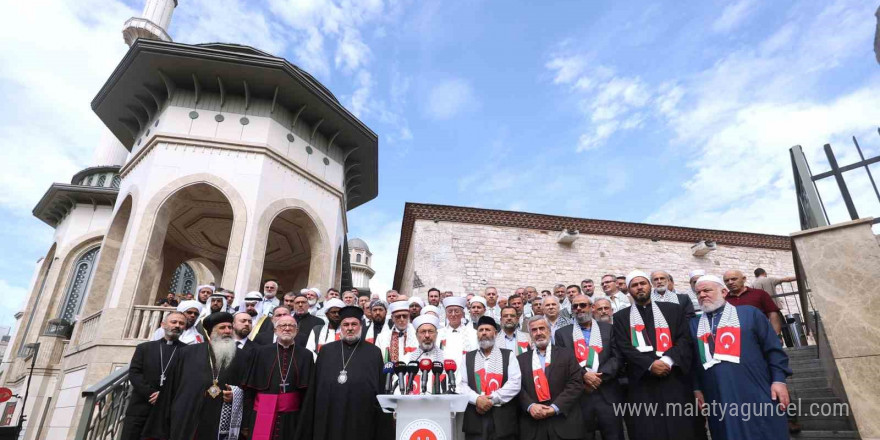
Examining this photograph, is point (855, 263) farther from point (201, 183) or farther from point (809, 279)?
point (201, 183)

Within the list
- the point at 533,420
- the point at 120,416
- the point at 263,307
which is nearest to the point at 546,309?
the point at 533,420

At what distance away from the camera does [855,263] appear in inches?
153

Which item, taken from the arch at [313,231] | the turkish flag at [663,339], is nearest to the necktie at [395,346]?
the turkish flag at [663,339]

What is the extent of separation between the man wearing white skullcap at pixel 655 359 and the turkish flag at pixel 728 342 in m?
0.27

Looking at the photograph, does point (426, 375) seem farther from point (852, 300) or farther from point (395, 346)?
point (852, 300)

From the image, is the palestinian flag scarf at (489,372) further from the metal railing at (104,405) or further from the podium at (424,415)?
the metal railing at (104,405)

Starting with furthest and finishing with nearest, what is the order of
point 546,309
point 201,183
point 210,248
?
point 210,248 → point 201,183 → point 546,309

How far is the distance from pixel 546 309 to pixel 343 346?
8.76 ft

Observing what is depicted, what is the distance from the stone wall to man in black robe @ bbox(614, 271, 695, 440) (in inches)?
364

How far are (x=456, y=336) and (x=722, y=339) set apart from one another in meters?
2.74

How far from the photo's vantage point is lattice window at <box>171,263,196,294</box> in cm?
1862

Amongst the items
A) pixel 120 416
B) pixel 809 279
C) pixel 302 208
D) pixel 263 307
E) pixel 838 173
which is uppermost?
pixel 302 208

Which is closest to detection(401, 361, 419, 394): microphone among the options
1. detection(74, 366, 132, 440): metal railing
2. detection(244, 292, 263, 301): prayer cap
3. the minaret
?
detection(74, 366, 132, 440): metal railing

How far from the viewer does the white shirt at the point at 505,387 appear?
3807 millimetres
